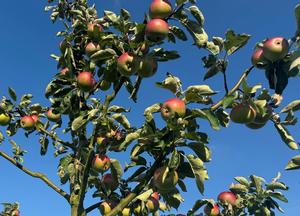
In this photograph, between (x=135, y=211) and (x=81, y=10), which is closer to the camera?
(x=135, y=211)

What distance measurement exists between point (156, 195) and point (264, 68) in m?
2.30

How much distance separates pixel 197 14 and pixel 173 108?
109 cm

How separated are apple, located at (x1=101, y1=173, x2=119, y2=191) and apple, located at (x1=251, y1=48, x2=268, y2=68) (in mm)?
2381

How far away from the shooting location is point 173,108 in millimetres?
3930

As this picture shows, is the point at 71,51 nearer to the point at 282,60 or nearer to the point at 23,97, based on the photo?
the point at 23,97

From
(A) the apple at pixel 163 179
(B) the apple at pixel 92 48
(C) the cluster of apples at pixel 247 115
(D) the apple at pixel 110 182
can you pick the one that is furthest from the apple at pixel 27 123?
(C) the cluster of apples at pixel 247 115

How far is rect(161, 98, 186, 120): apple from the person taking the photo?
3.92 m

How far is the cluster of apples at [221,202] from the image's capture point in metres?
5.42

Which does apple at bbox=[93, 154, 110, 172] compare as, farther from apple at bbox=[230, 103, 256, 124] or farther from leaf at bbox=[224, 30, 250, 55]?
leaf at bbox=[224, 30, 250, 55]

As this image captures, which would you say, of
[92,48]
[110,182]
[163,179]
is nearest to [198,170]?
[163,179]

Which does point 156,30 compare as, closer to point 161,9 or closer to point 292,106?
point 161,9

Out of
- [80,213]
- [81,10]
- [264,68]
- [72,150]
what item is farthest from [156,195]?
[81,10]

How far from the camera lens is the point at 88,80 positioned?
5.32 metres

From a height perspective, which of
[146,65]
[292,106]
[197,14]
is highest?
[197,14]
